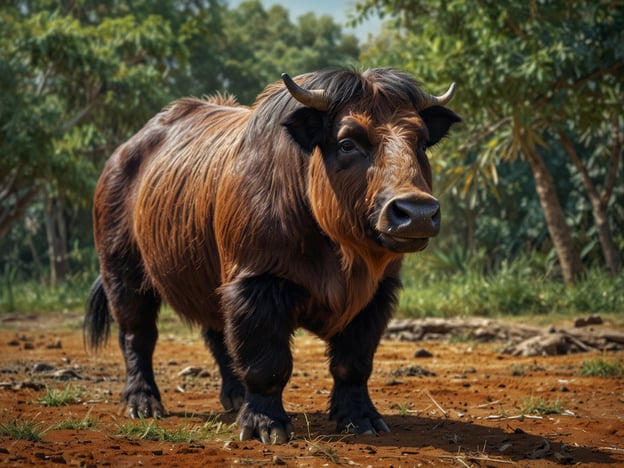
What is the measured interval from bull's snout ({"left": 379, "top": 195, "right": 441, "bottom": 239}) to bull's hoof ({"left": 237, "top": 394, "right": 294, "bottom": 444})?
1211 mm

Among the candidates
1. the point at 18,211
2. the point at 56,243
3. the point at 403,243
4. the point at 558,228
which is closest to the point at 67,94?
the point at 18,211

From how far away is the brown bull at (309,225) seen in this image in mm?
4328

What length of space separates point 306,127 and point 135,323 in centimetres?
214

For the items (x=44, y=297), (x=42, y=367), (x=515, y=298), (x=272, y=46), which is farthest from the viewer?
(x=272, y=46)

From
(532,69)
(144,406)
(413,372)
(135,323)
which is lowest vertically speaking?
(413,372)

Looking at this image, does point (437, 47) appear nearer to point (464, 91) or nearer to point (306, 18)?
point (464, 91)

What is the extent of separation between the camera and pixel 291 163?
4695 mm

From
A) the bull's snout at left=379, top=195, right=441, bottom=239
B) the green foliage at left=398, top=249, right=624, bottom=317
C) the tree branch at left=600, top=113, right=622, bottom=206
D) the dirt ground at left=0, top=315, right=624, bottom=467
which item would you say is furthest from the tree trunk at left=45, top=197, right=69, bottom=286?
the bull's snout at left=379, top=195, right=441, bottom=239

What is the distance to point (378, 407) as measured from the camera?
5.63 m

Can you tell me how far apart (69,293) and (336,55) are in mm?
24868

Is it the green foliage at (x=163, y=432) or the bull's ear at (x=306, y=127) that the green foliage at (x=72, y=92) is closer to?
the bull's ear at (x=306, y=127)

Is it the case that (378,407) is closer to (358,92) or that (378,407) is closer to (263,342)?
(263,342)

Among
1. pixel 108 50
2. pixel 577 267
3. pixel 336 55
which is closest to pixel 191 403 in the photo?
pixel 577 267

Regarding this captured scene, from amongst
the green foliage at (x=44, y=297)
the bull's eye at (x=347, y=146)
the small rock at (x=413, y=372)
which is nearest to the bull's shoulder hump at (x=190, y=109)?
the bull's eye at (x=347, y=146)
